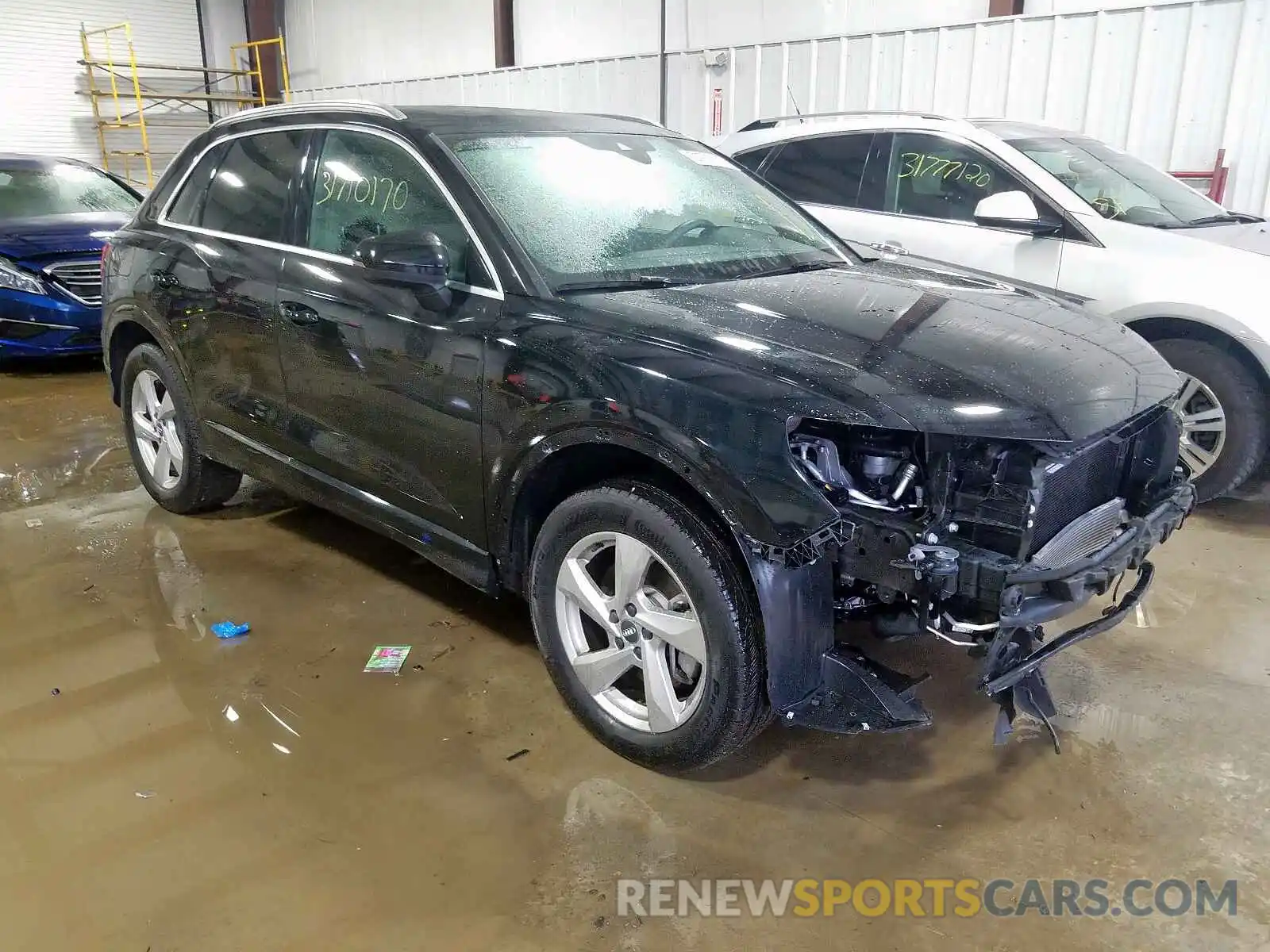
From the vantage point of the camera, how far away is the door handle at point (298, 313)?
120 inches

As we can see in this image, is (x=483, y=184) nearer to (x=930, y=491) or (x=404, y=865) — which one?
(x=930, y=491)

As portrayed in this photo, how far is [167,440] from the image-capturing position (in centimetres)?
411

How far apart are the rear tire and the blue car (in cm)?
648

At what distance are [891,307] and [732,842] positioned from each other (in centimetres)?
141

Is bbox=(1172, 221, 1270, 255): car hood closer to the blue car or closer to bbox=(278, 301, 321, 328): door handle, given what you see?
bbox=(278, 301, 321, 328): door handle

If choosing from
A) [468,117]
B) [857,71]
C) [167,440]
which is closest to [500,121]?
[468,117]

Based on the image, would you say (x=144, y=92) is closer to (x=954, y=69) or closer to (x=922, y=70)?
(x=922, y=70)

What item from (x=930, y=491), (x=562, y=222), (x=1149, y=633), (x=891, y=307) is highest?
(x=562, y=222)

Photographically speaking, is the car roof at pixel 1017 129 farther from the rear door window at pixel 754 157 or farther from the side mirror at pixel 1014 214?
the rear door window at pixel 754 157

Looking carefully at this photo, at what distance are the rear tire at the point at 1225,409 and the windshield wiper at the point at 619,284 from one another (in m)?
2.71

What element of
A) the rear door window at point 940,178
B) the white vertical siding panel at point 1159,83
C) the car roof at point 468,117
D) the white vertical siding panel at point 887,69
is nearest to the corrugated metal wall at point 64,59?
the white vertical siding panel at point 887,69

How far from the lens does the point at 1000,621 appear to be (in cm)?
200

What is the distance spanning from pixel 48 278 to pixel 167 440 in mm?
3659

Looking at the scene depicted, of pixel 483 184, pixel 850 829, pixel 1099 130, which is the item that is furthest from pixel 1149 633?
pixel 1099 130
